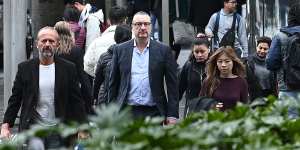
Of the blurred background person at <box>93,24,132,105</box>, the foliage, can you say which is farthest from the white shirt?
the foliage

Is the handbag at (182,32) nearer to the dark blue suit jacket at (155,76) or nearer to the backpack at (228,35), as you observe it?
the backpack at (228,35)

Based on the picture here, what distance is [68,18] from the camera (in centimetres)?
1520

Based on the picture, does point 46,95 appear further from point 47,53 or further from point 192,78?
point 192,78

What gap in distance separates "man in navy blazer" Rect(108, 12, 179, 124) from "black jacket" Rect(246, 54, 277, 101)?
1673mm

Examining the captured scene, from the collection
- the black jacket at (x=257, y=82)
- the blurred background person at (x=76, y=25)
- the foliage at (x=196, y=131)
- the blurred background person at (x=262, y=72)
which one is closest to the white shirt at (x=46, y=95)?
the black jacket at (x=257, y=82)

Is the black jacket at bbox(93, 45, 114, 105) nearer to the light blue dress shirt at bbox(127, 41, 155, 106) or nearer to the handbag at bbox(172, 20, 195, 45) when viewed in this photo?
the light blue dress shirt at bbox(127, 41, 155, 106)

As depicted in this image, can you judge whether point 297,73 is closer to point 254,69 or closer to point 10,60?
point 254,69

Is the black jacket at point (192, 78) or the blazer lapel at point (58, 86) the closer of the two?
the blazer lapel at point (58, 86)

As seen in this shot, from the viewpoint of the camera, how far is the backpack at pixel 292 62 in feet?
33.2

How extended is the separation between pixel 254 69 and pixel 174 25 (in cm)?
520

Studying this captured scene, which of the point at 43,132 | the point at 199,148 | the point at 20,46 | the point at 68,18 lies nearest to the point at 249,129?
the point at 199,148

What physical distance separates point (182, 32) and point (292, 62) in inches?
274

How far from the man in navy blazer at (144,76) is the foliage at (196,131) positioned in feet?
16.5

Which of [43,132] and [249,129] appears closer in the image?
[43,132]
